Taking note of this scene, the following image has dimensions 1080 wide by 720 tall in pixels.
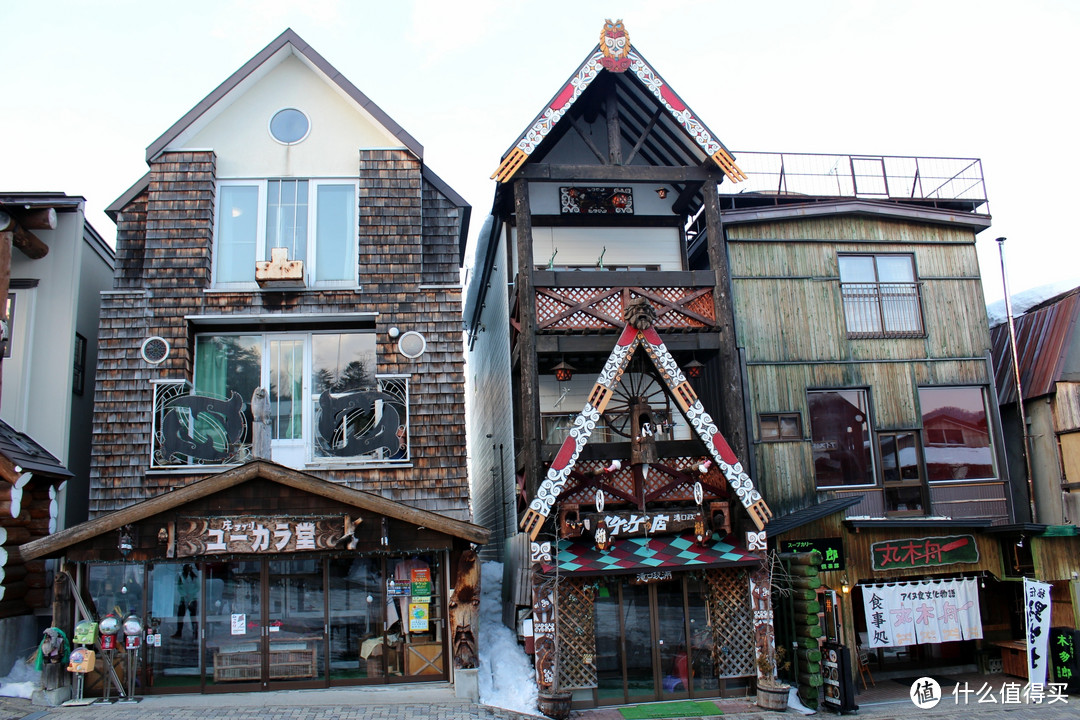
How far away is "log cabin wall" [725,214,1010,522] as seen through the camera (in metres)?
16.8

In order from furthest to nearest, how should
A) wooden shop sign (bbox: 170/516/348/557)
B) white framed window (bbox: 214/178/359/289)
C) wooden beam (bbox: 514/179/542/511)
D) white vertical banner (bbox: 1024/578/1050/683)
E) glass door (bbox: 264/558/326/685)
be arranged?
white framed window (bbox: 214/178/359/289) → white vertical banner (bbox: 1024/578/1050/683) → wooden beam (bbox: 514/179/542/511) → glass door (bbox: 264/558/326/685) → wooden shop sign (bbox: 170/516/348/557)

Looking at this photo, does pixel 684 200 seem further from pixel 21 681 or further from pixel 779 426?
pixel 21 681

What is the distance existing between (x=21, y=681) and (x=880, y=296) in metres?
17.6

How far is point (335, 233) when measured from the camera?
51.3 ft

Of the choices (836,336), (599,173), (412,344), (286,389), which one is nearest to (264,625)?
(286,389)

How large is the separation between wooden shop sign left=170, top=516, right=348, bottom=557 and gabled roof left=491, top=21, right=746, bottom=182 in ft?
23.1

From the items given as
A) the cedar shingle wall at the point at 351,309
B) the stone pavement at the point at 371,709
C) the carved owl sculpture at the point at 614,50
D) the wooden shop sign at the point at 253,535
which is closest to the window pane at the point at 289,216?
the cedar shingle wall at the point at 351,309

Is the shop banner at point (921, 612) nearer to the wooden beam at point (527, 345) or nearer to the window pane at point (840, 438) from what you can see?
the window pane at point (840, 438)

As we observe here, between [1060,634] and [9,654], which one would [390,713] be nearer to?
[9,654]

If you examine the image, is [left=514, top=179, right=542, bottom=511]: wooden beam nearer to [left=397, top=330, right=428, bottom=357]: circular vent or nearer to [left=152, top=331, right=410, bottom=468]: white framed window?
[left=397, top=330, right=428, bottom=357]: circular vent

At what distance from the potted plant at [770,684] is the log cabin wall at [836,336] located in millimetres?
3608

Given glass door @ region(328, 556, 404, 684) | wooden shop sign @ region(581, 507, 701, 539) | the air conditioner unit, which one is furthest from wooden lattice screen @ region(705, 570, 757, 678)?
the air conditioner unit

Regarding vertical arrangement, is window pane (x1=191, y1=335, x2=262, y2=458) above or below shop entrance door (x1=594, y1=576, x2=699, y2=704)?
above

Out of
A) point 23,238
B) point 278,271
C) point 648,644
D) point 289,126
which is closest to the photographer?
point 648,644
